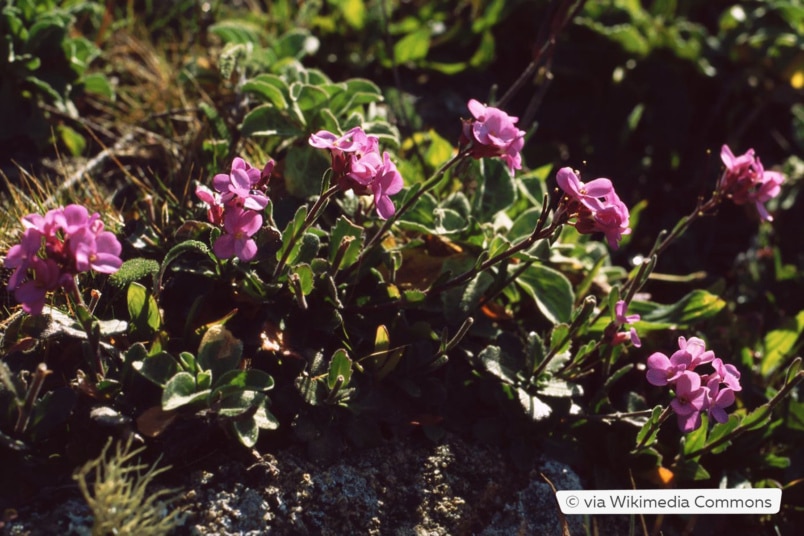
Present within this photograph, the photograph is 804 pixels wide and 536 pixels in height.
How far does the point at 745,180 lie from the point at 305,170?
1356 millimetres

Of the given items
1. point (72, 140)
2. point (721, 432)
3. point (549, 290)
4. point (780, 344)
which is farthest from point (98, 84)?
point (780, 344)

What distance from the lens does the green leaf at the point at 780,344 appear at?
292cm

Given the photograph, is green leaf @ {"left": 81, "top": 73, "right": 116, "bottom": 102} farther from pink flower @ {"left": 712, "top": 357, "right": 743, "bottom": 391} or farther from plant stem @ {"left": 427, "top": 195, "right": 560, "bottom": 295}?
pink flower @ {"left": 712, "top": 357, "right": 743, "bottom": 391}

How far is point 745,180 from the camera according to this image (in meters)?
2.33

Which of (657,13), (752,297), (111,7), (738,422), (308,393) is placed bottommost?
(752,297)

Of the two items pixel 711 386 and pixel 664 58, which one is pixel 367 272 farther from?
pixel 664 58

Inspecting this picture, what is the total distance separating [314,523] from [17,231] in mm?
1264

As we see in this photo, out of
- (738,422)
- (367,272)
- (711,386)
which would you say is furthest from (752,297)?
(367,272)

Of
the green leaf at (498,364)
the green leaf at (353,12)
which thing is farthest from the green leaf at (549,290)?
the green leaf at (353,12)

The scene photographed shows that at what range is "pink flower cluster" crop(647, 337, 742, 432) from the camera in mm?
1997

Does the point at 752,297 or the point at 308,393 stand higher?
the point at 308,393

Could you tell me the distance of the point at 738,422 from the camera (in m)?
2.32

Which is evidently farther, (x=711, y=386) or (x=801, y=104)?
(x=801, y=104)

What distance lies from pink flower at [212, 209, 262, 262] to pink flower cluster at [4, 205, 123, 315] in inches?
10.5
